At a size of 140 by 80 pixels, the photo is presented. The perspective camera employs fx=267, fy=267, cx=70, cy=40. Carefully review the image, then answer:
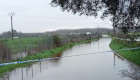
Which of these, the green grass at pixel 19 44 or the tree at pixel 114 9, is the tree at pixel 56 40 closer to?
the green grass at pixel 19 44

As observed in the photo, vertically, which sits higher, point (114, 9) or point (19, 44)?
point (114, 9)

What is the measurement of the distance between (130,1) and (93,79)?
12.2 feet

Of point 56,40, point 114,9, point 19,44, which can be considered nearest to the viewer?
point 114,9

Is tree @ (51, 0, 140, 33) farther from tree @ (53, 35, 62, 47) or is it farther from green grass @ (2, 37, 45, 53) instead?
tree @ (53, 35, 62, 47)

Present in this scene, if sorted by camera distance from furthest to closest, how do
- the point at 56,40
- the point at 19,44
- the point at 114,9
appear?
1. the point at 56,40
2. the point at 19,44
3. the point at 114,9

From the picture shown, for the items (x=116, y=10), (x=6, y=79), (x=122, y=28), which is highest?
(x=116, y=10)

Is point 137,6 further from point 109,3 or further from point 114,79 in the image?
Answer: point 114,79

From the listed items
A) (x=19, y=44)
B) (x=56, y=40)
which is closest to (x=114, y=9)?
(x=19, y=44)

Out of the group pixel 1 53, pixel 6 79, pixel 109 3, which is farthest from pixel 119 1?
pixel 1 53

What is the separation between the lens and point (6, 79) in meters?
11.9

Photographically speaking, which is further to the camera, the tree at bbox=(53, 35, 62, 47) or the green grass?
the tree at bbox=(53, 35, 62, 47)

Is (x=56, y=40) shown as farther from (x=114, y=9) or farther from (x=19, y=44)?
(x=114, y=9)

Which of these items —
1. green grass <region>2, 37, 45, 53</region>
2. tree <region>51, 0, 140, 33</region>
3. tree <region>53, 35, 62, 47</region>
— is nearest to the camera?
tree <region>51, 0, 140, 33</region>

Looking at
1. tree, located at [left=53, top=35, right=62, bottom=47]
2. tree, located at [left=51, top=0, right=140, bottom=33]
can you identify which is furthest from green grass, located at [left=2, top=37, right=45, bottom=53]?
Result: tree, located at [left=51, top=0, right=140, bottom=33]
